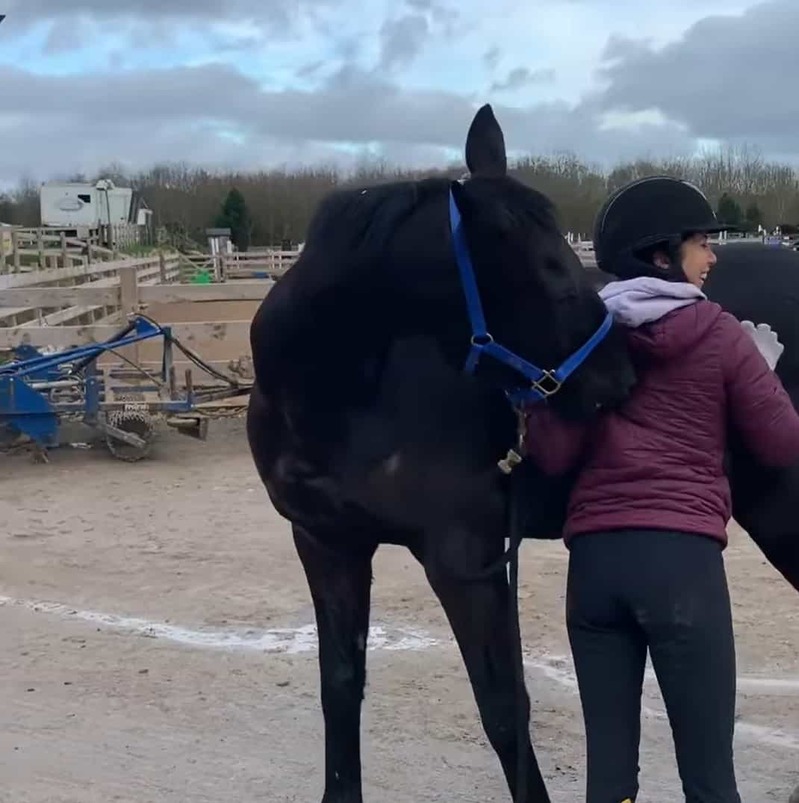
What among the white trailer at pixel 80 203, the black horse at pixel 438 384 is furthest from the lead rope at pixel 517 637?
the white trailer at pixel 80 203

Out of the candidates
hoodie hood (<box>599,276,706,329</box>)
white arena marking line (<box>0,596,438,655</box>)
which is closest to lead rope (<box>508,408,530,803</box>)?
hoodie hood (<box>599,276,706,329</box>)

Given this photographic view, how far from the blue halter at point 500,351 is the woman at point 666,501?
0.07 m

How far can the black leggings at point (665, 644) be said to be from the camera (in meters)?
2.24

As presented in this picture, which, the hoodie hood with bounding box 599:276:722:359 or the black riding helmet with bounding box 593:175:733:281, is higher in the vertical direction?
the black riding helmet with bounding box 593:175:733:281

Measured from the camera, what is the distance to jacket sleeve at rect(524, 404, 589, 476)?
7.84ft

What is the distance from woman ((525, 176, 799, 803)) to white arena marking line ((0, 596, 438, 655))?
2.39m

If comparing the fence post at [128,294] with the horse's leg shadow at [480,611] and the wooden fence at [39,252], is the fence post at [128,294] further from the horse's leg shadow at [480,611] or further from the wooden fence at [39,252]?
the horse's leg shadow at [480,611]

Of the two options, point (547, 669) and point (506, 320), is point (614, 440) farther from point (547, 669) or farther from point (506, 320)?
point (547, 669)

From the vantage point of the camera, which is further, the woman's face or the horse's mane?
the horse's mane

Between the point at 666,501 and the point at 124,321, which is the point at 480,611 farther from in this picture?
the point at 124,321

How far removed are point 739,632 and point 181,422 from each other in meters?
5.39

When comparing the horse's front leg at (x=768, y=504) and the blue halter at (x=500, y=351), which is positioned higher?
the blue halter at (x=500, y=351)

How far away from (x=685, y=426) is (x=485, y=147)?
2.53ft

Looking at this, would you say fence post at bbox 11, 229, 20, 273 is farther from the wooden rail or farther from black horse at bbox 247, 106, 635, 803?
black horse at bbox 247, 106, 635, 803
